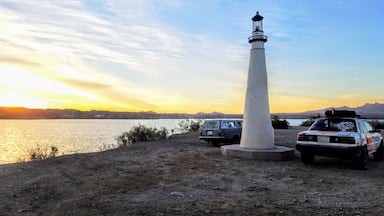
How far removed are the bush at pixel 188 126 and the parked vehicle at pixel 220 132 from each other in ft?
58.7

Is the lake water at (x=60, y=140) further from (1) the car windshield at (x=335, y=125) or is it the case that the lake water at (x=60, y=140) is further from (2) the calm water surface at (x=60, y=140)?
(1) the car windshield at (x=335, y=125)

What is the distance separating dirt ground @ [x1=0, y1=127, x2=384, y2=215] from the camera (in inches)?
275

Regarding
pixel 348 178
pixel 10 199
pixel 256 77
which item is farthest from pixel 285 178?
pixel 10 199

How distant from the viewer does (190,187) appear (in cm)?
891

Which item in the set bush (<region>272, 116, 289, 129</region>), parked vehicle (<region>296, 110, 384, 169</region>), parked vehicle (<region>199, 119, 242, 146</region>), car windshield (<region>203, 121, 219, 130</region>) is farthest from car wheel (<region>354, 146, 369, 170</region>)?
bush (<region>272, 116, 289, 129</region>)

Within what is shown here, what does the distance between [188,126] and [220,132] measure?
1999 cm

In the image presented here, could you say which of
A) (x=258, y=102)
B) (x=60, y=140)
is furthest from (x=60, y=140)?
(x=258, y=102)

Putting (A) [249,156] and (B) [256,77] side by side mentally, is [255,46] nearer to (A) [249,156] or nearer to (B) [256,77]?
(B) [256,77]

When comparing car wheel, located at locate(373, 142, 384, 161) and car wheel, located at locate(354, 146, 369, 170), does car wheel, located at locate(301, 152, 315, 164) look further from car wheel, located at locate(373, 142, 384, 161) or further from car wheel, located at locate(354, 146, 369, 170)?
car wheel, located at locate(373, 142, 384, 161)

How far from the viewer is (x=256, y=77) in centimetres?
1409

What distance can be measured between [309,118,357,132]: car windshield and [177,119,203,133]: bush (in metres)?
26.0

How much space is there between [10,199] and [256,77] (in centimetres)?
931

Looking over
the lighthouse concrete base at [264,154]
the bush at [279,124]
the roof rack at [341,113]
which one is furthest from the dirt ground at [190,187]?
the bush at [279,124]

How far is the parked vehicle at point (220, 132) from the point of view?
1938cm
